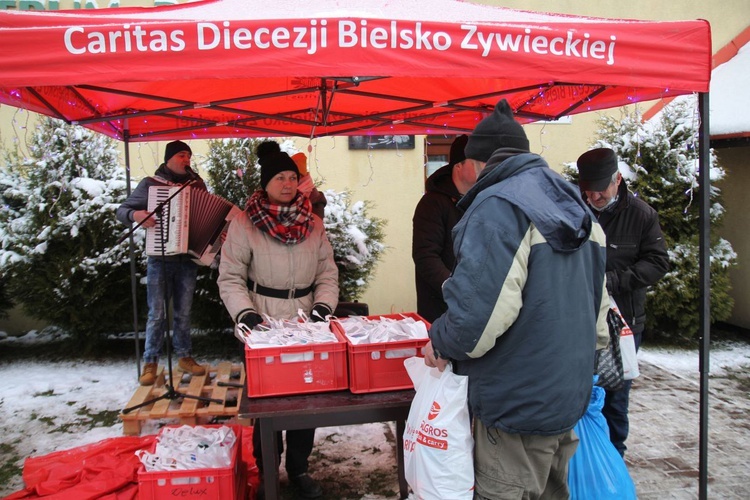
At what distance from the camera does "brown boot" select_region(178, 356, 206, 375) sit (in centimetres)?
525

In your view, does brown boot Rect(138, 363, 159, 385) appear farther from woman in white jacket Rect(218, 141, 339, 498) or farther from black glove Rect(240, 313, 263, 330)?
black glove Rect(240, 313, 263, 330)

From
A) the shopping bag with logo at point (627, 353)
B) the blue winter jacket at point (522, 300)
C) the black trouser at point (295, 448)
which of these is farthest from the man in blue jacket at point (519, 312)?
the black trouser at point (295, 448)

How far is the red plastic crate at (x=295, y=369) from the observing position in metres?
2.73

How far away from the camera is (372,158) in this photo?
299 inches

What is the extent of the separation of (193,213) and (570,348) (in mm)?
3577

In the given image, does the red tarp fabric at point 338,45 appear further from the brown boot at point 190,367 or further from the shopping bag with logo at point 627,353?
the brown boot at point 190,367

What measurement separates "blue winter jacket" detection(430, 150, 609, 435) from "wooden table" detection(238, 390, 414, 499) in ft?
2.13

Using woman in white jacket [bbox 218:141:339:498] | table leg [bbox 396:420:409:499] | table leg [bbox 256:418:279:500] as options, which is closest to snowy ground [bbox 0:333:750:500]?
table leg [bbox 396:420:409:499]

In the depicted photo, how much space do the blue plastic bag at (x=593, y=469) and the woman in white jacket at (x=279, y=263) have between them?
1.48 metres

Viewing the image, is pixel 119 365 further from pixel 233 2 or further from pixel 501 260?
pixel 501 260

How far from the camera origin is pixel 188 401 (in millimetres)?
4605

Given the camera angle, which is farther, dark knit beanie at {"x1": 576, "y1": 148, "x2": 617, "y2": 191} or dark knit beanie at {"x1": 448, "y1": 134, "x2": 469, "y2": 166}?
dark knit beanie at {"x1": 448, "y1": 134, "x2": 469, "y2": 166}

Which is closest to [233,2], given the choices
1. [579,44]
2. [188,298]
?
[579,44]

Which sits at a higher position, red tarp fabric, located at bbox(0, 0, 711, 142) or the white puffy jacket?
red tarp fabric, located at bbox(0, 0, 711, 142)
